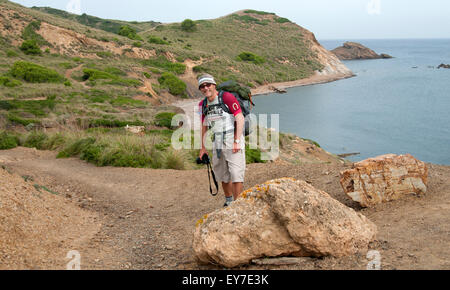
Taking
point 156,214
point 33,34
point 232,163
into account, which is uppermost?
point 33,34

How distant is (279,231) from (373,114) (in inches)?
1355

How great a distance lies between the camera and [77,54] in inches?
1502

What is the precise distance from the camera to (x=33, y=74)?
26.5 metres

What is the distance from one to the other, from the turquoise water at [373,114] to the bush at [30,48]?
72.0 feet

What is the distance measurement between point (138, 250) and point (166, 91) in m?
31.7

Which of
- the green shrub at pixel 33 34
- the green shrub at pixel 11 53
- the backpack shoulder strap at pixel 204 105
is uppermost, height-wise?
the green shrub at pixel 33 34

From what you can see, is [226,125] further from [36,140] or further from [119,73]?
[119,73]

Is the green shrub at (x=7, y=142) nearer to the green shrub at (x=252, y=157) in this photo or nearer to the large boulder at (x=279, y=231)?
the green shrub at (x=252, y=157)

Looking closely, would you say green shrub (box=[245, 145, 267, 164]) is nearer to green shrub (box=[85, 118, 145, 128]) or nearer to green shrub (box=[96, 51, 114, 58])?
green shrub (box=[85, 118, 145, 128])

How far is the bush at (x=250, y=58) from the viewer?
5775 cm

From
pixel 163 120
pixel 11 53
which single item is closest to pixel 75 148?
pixel 163 120

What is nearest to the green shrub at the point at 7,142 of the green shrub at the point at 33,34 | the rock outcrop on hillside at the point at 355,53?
the green shrub at the point at 33,34

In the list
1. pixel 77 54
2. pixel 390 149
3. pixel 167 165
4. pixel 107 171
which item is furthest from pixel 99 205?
pixel 77 54

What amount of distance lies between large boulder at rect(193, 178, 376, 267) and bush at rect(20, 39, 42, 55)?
37374mm
